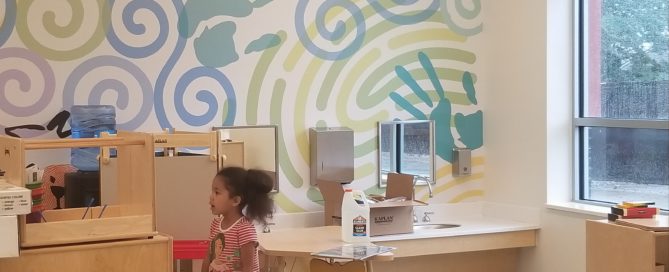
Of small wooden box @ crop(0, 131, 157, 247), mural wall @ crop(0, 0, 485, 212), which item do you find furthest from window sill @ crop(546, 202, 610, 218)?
small wooden box @ crop(0, 131, 157, 247)

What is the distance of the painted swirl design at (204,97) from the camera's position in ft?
16.5

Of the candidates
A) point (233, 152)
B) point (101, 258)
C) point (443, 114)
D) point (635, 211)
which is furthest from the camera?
point (443, 114)

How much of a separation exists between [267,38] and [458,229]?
5.59 feet

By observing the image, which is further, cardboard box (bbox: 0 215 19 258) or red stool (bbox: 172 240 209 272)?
red stool (bbox: 172 240 209 272)

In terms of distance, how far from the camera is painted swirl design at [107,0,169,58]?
15.9 ft

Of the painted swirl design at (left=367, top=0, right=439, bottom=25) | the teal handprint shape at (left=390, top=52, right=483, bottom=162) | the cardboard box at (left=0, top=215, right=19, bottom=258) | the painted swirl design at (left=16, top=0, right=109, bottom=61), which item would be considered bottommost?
the cardboard box at (left=0, top=215, right=19, bottom=258)

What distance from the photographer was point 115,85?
485 cm

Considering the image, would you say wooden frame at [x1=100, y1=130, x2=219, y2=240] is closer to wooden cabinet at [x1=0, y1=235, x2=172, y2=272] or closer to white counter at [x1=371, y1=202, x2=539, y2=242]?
wooden cabinet at [x1=0, y1=235, x2=172, y2=272]

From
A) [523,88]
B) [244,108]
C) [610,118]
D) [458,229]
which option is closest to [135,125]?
[244,108]

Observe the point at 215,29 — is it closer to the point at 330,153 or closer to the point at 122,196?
the point at 330,153

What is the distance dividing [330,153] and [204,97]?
0.88m

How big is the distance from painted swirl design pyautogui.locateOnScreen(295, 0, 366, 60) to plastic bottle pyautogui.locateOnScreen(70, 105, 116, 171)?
137cm

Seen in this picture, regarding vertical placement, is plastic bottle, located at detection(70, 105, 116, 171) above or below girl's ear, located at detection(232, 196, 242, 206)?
above

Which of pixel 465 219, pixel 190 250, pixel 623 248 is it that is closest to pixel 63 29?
pixel 190 250
